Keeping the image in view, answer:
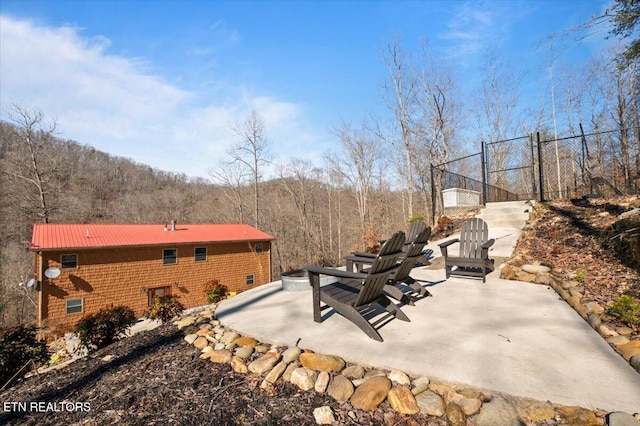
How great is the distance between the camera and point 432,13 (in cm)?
848

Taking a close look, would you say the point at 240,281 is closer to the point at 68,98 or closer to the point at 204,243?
the point at 204,243

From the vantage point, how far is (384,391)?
191cm

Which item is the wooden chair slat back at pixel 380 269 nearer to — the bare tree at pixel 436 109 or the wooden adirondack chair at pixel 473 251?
the wooden adirondack chair at pixel 473 251

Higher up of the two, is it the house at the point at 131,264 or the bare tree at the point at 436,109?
the bare tree at the point at 436,109

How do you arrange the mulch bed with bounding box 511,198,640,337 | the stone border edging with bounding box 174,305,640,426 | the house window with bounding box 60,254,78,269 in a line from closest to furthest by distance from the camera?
the stone border edging with bounding box 174,305,640,426 < the mulch bed with bounding box 511,198,640,337 < the house window with bounding box 60,254,78,269

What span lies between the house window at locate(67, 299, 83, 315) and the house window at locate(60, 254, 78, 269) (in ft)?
4.58

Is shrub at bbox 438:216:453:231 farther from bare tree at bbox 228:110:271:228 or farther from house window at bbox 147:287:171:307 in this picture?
bare tree at bbox 228:110:271:228

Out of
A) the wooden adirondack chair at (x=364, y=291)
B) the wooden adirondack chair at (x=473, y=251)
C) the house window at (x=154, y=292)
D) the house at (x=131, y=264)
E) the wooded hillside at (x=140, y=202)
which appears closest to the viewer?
the wooden adirondack chair at (x=364, y=291)

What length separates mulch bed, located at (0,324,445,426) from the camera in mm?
1808

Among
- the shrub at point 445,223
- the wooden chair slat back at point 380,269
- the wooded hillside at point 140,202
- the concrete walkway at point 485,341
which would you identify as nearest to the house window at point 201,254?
the wooded hillside at point 140,202

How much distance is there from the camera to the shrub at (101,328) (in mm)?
3949

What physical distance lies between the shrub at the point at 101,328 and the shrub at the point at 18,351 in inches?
26.9

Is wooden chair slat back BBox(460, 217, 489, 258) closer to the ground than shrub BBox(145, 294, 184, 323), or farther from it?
farther from it

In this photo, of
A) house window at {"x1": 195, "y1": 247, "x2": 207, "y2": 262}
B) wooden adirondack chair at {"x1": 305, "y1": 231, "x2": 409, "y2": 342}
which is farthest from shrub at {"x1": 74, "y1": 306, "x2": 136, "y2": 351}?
house window at {"x1": 195, "y1": 247, "x2": 207, "y2": 262}
